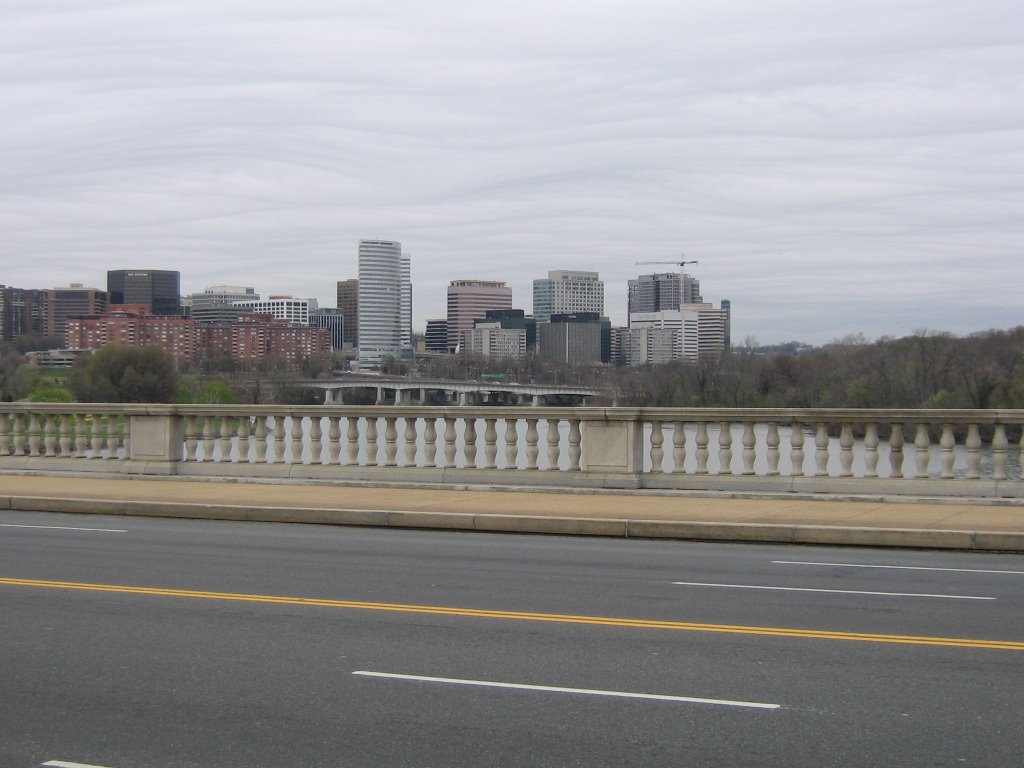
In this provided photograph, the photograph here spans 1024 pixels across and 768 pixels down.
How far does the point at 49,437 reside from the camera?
2152 centimetres

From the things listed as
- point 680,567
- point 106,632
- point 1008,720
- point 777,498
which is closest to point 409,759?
point 1008,720

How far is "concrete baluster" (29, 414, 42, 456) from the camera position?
21381 mm

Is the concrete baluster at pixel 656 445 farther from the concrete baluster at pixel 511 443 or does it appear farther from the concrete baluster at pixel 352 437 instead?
the concrete baluster at pixel 352 437

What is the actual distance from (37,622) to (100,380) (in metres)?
51.1

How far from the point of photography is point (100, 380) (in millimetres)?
57500

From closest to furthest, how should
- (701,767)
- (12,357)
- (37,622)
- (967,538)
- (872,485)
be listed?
(701,767), (37,622), (967,538), (872,485), (12,357)

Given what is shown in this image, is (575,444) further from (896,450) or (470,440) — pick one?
(896,450)

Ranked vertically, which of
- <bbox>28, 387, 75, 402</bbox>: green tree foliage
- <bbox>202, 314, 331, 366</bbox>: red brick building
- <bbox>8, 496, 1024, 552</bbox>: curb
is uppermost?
<bbox>202, 314, 331, 366</bbox>: red brick building

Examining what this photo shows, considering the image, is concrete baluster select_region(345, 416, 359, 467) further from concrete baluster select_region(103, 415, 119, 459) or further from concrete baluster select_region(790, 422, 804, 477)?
concrete baluster select_region(790, 422, 804, 477)

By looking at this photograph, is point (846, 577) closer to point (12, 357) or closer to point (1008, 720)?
point (1008, 720)

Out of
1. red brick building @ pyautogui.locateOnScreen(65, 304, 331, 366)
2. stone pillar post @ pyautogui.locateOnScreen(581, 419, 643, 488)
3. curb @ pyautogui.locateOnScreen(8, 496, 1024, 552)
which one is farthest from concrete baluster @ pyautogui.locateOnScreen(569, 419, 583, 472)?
red brick building @ pyautogui.locateOnScreen(65, 304, 331, 366)

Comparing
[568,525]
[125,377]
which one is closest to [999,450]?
[568,525]

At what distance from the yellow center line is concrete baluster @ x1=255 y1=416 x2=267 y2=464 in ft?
27.0

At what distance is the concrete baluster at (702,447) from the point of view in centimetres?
1692
